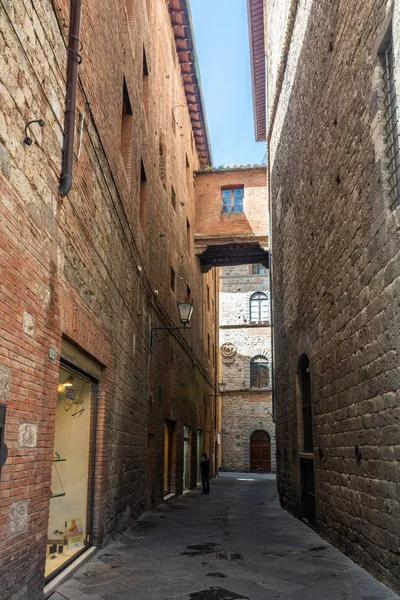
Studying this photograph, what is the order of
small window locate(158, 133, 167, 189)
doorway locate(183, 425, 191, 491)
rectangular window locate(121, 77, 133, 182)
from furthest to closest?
doorway locate(183, 425, 191, 491)
small window locate(158, 133, 167, 189)
rectangular window locate(121, 77, 133, 182)

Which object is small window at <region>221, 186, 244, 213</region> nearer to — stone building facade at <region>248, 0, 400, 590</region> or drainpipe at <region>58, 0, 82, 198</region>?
stone building facade at <region>248, 0, 400, 590</region>

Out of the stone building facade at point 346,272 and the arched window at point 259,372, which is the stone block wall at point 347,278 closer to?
the stone building facade at point 346,272

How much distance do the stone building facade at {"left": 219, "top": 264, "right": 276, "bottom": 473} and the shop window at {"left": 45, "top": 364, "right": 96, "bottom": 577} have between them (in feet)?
77.9

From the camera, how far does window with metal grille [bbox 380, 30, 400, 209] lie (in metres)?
5.20

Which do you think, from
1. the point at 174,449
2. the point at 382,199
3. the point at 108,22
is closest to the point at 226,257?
the point at 174,449

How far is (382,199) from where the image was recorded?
5.33 metres

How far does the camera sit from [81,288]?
5863 mm

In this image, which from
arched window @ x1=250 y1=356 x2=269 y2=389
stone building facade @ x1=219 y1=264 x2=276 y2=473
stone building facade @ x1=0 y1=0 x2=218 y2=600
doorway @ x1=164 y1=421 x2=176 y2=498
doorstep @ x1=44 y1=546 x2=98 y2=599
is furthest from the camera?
arched window @ x1=250 y1=356 x2=269 y2=389

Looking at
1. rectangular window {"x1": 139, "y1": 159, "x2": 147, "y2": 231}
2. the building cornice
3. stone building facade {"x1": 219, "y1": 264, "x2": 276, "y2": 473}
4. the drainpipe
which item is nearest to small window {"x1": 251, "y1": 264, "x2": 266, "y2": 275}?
stone building facade {"x1": 219, "y1": 264, "x2": 276, "y2": 473}

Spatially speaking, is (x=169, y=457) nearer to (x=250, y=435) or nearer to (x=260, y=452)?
(x=250, y=435)

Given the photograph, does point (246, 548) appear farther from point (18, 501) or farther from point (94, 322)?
point (18, 501)

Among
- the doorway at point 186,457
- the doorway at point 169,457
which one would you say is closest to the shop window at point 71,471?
the doorway at point 169,457

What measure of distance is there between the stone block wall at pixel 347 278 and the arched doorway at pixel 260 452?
1950 cm

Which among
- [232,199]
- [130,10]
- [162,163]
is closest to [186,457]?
[162,163]
